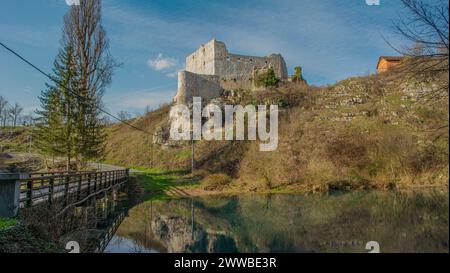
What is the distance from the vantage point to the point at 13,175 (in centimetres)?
754

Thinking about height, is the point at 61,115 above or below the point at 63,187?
above

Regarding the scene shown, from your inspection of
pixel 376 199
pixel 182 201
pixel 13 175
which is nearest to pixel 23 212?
pixel 13 175

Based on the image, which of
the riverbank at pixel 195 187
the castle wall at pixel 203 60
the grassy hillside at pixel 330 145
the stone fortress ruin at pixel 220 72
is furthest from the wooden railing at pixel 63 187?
the castle wall at pixel 203 60

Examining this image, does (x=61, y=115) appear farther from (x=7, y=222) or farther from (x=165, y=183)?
(x=7, y=222)

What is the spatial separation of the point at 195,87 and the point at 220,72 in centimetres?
483

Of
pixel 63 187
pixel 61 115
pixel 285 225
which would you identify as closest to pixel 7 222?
pixel 63 187

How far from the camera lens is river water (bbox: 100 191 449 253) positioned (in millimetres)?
3668

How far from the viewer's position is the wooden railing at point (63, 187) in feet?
27.6

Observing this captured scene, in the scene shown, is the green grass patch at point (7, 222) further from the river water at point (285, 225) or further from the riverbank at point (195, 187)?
the riverbank at point (195, 187)

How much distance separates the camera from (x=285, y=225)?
10.7 metres

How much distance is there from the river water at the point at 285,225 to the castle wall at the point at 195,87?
2426cm

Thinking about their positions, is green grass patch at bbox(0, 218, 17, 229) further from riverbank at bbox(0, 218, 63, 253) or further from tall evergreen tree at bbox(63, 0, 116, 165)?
tall evergreen tree at bbox(63, 0, 116, 165)
